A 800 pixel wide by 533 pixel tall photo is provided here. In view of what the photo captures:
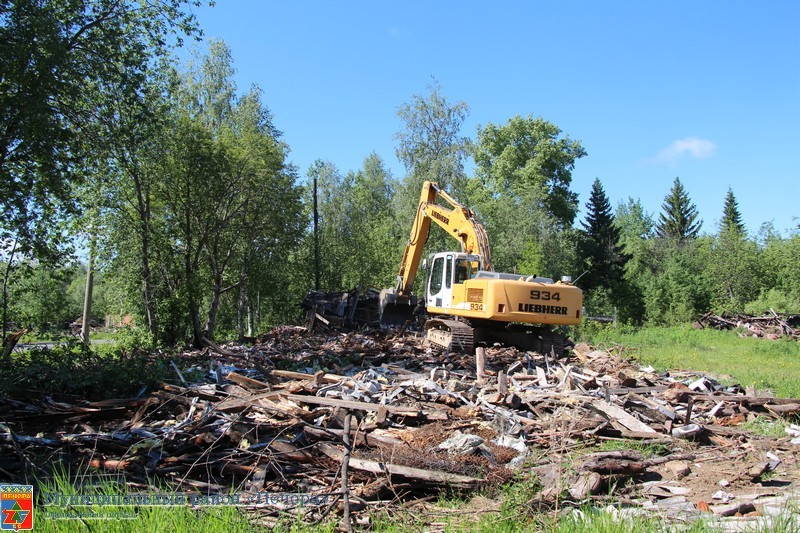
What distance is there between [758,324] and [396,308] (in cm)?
2125

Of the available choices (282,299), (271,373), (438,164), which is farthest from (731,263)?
(271,373)

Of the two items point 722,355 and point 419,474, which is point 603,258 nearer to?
point 722,355

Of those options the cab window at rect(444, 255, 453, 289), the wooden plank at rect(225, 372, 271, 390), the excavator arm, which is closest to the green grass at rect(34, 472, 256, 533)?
the wooden plank at rect(225, 372, 271, 390)

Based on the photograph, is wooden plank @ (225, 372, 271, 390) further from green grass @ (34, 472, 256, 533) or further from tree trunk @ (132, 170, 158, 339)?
tree trunk @ (132, 170, 158, 339)

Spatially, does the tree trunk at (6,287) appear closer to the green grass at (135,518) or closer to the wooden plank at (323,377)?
the wooden plank at (323,377)

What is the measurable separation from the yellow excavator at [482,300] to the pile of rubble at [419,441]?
2354mm

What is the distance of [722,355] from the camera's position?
54.9 ft

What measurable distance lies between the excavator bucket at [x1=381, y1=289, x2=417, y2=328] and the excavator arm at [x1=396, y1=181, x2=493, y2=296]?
0.23 meters

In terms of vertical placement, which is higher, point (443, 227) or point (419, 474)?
point (443, 227)

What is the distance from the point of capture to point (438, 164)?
29219 millimetres

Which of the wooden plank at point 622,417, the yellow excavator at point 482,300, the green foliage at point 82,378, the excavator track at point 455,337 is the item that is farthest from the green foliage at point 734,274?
the green foliage at point 82,378

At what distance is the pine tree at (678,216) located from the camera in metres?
57.0

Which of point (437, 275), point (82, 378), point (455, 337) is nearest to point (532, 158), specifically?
point (437, 275)

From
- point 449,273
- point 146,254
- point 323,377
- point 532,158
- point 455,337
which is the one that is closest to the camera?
point 323,377
